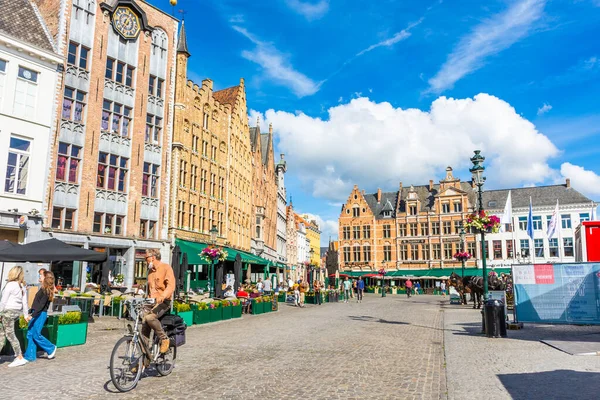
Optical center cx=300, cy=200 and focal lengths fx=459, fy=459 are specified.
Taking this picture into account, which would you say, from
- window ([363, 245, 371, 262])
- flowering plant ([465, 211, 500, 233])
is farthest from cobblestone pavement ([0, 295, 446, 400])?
window ([363, 245, 371, 262])

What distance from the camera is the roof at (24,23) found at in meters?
21.2

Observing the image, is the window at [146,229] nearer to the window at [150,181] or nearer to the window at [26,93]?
the window at [150,181]

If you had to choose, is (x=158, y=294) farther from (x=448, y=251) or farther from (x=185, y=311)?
(x=448, y=251)

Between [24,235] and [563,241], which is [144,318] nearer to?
[24,235]

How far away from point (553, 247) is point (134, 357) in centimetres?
5845

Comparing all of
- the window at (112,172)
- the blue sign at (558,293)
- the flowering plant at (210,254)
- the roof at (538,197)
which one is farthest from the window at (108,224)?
the roof at (538,197)

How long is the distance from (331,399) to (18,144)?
20350mm

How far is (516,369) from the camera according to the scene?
833 centimetres

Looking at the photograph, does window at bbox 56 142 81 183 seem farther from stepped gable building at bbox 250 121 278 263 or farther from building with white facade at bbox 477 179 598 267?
building with white facade at bbox 477 179 598 267

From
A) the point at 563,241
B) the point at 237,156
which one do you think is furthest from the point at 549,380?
the point at 563,241

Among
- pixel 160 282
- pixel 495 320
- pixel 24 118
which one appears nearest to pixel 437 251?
pixel 495 320

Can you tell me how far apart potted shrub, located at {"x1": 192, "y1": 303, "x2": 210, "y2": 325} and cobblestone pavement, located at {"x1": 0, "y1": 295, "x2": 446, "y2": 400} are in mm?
2154

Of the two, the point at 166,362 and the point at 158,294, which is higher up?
the point at 158,294

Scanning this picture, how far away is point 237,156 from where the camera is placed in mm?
40188
